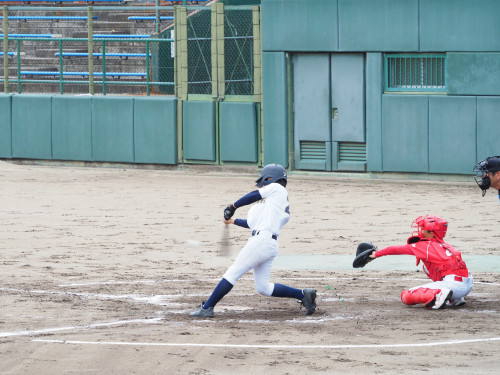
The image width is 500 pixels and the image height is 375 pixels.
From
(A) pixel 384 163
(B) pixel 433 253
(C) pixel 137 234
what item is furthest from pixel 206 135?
(B) pixel 433 253

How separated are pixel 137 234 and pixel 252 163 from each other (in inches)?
268

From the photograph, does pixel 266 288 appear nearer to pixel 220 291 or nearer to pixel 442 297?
pixel 220 291

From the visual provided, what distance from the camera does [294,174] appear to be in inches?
788

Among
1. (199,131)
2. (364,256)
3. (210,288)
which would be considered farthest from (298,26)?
(364,256)

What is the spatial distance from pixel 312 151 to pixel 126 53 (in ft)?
22.6

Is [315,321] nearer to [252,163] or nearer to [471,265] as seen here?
[471,265]

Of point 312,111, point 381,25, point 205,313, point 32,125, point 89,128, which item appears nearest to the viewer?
point 205,313

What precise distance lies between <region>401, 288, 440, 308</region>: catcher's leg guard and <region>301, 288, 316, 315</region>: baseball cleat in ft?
2.92

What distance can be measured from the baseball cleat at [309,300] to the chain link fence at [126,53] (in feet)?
39.2

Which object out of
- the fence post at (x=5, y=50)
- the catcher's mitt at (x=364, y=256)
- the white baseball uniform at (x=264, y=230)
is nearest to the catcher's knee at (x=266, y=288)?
the white baseball uniform at (x=264, y=230)

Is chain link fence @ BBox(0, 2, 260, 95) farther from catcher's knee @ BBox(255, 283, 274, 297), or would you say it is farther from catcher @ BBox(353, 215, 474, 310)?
catcher's knee @ BBox(255, 283, 274, 297)

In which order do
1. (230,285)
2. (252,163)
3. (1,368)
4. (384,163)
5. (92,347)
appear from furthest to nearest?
(252,163)
(384,163)
(230,285)
(92,347)
(1,368)

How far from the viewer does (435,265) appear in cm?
902

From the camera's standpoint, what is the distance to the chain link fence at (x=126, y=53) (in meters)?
20.5
